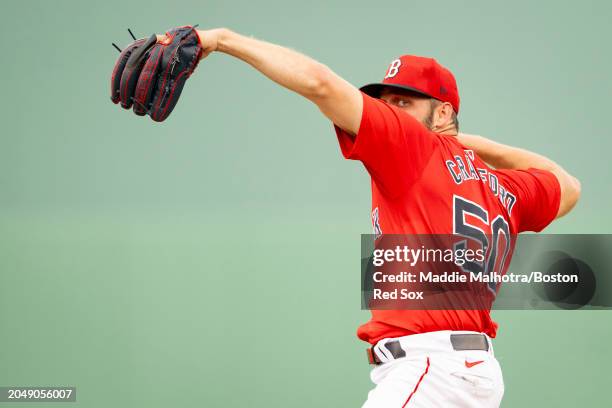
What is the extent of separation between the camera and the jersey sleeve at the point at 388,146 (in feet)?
5.77

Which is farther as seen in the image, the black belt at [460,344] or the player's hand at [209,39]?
the black belt at [460,344]

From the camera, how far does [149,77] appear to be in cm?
174

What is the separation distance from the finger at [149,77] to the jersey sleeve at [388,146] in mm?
471

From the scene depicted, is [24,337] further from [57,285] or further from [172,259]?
[172,259]

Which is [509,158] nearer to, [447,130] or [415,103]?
[447,130]

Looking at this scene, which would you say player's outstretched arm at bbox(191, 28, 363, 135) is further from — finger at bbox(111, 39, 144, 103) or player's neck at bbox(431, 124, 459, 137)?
player's neck at bbox(431, 124, 459, 137)

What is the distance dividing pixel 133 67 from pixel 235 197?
94.6 inches

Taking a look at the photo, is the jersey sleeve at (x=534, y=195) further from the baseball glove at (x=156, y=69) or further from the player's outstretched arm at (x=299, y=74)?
the baseball glove at (x=156, y=69)

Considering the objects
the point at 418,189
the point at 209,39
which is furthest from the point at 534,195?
the point at 209,39

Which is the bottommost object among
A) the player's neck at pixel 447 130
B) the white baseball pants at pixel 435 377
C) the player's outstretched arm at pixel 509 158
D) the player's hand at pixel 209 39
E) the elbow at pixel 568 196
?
the white baseball pants at pixel 435 377

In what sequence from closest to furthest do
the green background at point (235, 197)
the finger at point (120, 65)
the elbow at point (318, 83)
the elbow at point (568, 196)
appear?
the elbow at point (318, 83), the finger at point (120, 65), the elbow at point (568, 196), the green background at point (235, 197)

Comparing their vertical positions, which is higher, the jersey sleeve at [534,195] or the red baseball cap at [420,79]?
the red baseball cap at [420,79]

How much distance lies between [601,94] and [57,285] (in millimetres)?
3368

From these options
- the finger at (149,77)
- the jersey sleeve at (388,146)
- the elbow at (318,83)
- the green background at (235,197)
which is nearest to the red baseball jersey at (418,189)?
the jersey sleeve at (388,146)
